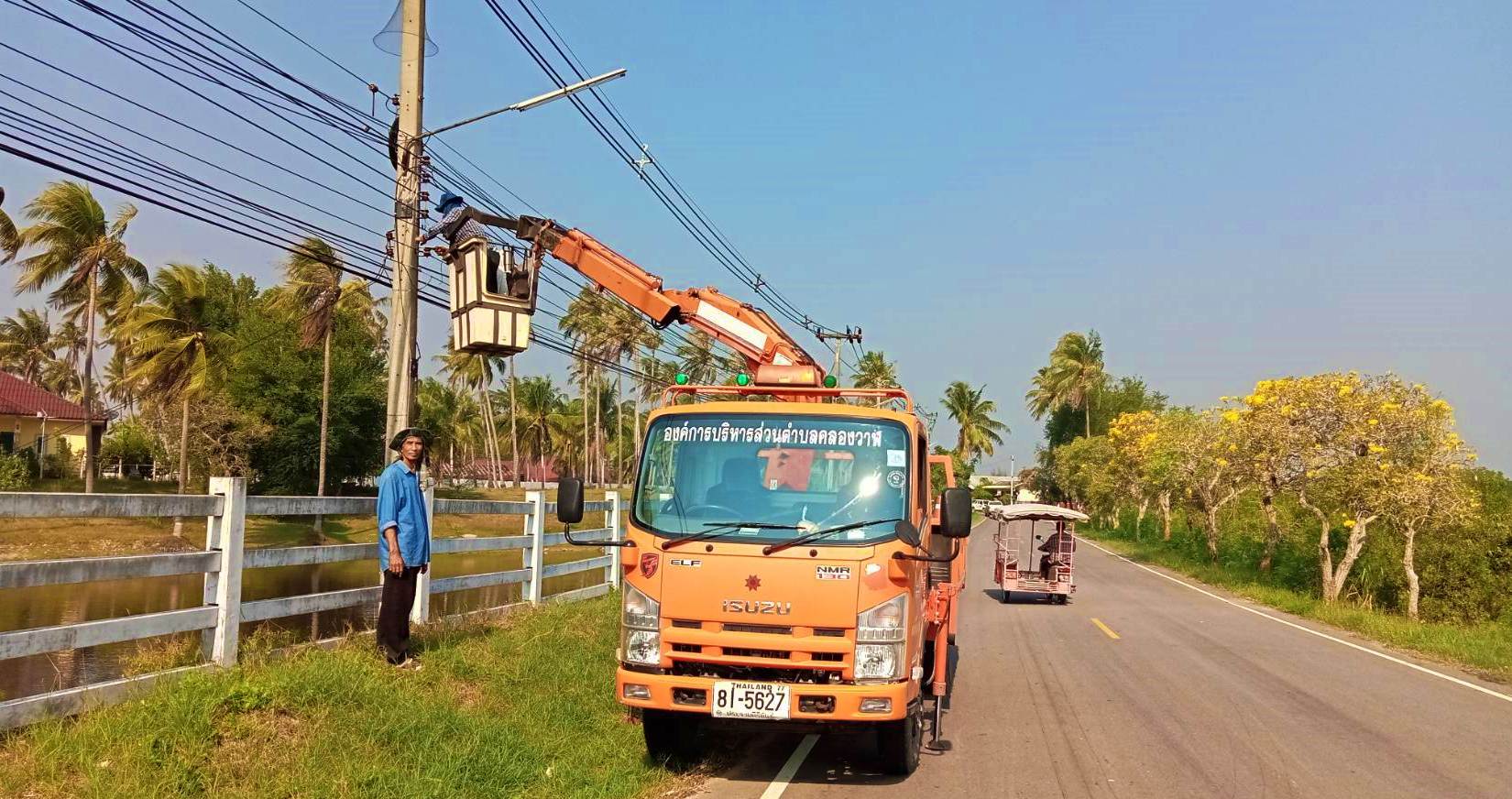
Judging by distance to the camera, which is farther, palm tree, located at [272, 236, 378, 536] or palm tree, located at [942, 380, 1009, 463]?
palm tree, located at [942, 380, 1009, 463]

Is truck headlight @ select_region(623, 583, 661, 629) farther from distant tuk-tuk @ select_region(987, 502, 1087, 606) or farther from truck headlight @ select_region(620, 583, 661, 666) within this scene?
distant tuk-tuk @ select_region(987, 502, 1087, 606)

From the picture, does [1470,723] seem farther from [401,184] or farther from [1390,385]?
[1390,385]

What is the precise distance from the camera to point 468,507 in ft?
36.6

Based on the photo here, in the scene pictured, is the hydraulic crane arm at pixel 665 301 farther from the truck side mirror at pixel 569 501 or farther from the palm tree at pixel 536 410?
the palm tree at pixel 536 410

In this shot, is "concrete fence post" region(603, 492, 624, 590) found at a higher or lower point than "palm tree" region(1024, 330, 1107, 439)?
lower

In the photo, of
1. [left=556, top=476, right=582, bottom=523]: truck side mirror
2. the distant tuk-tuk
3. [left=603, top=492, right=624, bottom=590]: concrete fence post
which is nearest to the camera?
[left=556, top=476, right=582, bottom=523]: truck side mirror

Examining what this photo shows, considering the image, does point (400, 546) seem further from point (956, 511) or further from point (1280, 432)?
point (1280, 432)

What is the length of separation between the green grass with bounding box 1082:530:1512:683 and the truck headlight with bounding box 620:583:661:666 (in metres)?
11.2

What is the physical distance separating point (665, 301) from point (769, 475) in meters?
6.42

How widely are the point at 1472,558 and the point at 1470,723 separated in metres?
15.2

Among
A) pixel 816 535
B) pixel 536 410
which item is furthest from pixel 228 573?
pixel 536 410

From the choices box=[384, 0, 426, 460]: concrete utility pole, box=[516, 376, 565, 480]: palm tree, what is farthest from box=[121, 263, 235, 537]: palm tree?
box=[516, 376, 565, 480]: palm tree

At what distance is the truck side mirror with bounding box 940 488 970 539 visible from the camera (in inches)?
264

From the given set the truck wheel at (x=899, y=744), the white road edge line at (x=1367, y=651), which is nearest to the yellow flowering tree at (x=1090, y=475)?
the white road edge line at (x=1367, y=651)
